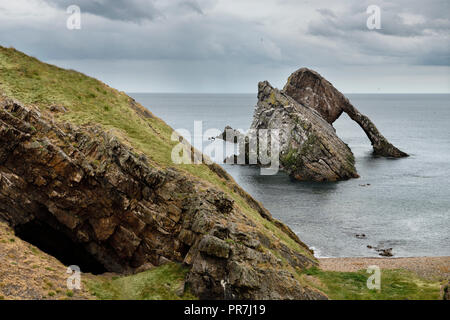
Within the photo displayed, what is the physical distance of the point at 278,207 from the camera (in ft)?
245

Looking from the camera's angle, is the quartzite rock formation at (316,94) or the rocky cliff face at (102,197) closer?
the rocky cliff face at (102,197)

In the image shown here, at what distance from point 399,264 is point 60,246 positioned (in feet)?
114

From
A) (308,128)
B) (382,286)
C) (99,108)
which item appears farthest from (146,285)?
(308,128)

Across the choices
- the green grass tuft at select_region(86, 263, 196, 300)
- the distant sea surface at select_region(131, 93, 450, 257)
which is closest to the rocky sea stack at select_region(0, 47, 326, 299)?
the green grass tuft at select_region(86, 263, 196, 300)

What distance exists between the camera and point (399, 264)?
4641 centimetres

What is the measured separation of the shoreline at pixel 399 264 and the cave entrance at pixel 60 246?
21.8 metres

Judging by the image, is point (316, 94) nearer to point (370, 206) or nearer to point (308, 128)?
point (308, 128)

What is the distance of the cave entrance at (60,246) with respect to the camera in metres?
33.3

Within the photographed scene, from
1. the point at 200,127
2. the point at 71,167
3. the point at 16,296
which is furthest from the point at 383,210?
the point at 200,127

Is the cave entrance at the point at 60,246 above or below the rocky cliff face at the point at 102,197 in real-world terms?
below

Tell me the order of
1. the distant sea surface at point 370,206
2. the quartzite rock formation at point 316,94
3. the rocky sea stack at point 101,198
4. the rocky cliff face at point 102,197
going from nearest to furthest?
the rocky sea stack at point 101,198
the rocky cliff face at point 102,197
the distant sea surface at point 370,206
the quartzite rock formation at point 316,94

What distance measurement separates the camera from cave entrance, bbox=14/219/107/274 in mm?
33281

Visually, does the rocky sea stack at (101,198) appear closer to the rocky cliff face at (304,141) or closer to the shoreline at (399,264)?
the shoreline at (399,264)

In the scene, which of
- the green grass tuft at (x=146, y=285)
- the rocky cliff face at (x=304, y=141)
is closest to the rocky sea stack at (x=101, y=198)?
the green grass tuft at (x=146, y=285)
